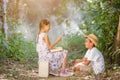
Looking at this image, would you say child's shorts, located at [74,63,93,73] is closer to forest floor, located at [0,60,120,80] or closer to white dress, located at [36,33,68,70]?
forest floor, located at [0,60,120,80]

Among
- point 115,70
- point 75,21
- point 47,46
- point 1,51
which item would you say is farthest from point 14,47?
point 75,21

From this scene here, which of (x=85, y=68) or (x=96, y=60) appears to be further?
(x=85, y=68)

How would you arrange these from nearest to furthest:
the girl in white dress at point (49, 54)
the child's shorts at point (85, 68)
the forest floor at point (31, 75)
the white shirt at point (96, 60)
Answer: the forest floor at point (31, 75)
the white shirt at point (96, 60)
the girl in white dress at point (49, 54)
the child's shorts at point (85, 68)

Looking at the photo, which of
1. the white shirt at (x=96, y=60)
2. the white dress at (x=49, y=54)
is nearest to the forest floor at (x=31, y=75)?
the white shirt at (x=96, y=60)

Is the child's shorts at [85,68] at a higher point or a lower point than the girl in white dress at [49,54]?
lower

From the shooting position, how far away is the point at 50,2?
74.3 ft

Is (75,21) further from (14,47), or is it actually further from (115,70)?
(115,70)

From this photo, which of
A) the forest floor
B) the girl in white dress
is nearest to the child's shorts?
the forest floor

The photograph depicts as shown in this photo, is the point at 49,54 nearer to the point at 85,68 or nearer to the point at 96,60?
the point at 85,68

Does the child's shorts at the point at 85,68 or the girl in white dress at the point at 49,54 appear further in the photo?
the child's shorts at the point at 85,68

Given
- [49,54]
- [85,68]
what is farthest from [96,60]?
[49,54]

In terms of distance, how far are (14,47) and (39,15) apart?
13.0 m

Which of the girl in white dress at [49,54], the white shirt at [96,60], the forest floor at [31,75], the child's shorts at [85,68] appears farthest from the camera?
the child's shorts at [85,68]

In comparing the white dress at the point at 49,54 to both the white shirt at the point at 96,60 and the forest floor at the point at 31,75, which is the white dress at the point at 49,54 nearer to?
the forest floor at the point at 31,75
